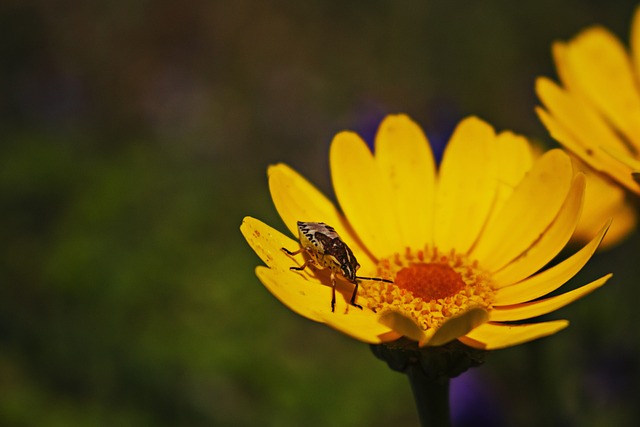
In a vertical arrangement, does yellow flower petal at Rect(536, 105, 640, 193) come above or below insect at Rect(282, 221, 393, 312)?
above

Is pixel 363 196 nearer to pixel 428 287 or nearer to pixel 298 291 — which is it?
pixel 428 287

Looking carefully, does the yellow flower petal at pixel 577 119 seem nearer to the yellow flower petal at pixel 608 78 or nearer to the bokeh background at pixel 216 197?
the yellow flower petal at pixel 608 78

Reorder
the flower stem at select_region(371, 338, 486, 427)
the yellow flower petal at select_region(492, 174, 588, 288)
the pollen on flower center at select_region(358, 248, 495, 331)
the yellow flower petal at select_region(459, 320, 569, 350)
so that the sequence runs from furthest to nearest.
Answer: the pollen on flower center at select_region(358, 248, 495, 331) → the yellow flower petal at select_region(492, 174, 588, 288) → the flower stem at select_region(371, 338, 486, 427) → the yellow flower petal at select_region(459, 320, 569, 350)

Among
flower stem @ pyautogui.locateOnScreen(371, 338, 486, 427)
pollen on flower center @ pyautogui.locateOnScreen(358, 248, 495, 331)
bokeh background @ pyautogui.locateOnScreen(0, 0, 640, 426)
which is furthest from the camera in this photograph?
bokeh background @ pyautogui.locateOnScreen(0, 0, 640, 426)

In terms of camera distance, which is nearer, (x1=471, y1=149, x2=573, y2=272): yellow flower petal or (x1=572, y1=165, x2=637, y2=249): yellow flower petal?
(x1=471, y1=149, x2=573, y2=272): yellow flower petal

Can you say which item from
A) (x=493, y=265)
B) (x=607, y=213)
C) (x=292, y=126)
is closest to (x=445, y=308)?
(x=493, y=265)

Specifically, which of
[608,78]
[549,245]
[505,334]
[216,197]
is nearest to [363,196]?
[549,245]

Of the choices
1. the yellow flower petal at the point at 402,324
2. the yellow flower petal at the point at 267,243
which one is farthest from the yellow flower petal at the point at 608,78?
the yellow flower petal at the point at 402,324

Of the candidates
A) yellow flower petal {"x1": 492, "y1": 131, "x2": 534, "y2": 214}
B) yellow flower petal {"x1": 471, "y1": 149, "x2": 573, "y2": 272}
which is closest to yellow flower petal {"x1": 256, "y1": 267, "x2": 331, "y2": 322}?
yellow flower petal {"x1": 471, "y1": 149, "x2": 573, "y2": 272}

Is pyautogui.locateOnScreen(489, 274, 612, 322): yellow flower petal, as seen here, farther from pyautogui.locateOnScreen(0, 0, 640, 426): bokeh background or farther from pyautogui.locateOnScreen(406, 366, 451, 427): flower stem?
pyautogui.locateOnScreen(0, 0, 640, 426): bokeh background
